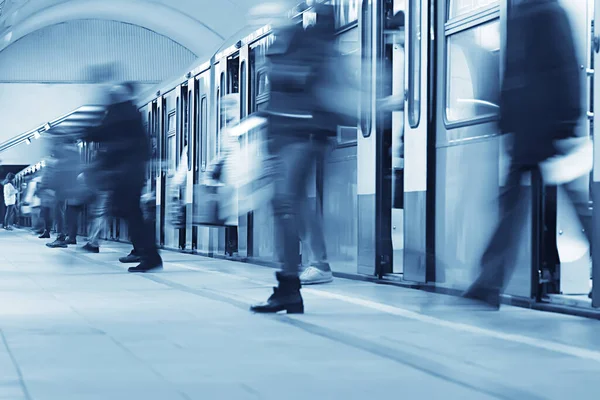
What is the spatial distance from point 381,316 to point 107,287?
287cm

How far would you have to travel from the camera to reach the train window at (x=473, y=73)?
713cm

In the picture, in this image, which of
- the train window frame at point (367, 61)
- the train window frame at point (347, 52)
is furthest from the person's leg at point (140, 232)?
the train window frame at point (367, 61)

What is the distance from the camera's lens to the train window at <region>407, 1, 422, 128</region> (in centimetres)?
805

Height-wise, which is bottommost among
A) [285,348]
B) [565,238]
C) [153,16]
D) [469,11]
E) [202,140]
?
Result: [285,348]

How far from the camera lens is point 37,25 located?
138 ft

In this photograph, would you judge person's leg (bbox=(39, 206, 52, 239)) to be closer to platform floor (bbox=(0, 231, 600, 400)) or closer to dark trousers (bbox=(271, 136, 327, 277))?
platform floor (bbox=(0, 231, 600, 400))

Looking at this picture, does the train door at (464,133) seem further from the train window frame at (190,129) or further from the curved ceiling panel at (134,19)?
the curved ceiling panel at (134,19)

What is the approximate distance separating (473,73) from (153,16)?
34434mm

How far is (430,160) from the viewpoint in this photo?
26.2 ft

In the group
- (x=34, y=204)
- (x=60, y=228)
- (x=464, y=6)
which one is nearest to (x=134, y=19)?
(x=34, y=204)

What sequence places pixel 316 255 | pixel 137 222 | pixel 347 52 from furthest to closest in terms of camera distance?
pixel 137 222
pixel 347 52
pixel 316 255

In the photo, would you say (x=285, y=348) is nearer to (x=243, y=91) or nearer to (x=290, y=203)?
(x=290, y=203)

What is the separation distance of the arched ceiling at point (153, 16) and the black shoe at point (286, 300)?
2458 cm

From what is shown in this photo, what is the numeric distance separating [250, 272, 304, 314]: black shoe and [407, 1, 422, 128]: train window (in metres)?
2.23
